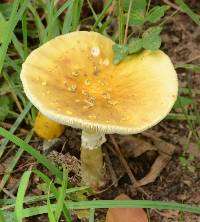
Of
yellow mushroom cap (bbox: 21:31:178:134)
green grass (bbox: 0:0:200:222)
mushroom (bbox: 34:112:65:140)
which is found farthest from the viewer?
mushroom (bbox: 34:112:65:140)

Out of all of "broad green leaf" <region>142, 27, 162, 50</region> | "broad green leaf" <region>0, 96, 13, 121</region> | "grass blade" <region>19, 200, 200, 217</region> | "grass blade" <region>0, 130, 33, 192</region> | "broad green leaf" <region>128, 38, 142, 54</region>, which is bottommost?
"grass blade" <region>0, 130, 33, 192</region>

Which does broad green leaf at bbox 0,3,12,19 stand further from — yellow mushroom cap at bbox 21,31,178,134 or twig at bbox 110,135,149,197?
twig at bbox 110,135,149,197

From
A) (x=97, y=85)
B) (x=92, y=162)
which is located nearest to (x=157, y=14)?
(x=97, y=85)

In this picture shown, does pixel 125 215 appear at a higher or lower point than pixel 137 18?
lower

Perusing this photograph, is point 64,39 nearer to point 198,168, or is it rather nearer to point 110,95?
point 110,95

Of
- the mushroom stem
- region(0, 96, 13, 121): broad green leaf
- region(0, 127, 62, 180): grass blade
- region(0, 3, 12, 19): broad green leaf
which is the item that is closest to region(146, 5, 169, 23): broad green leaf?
the mushroom stem

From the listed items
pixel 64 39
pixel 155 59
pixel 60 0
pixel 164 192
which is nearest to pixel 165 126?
pixel 164 192

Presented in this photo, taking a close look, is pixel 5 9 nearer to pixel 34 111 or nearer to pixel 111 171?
pixel 34 111

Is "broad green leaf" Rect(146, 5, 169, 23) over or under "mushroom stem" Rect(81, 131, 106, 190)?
over
